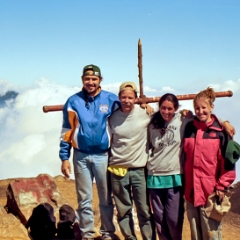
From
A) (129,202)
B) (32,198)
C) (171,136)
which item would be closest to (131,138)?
(171,136)

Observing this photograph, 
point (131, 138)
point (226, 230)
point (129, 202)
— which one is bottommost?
point (226, 230)

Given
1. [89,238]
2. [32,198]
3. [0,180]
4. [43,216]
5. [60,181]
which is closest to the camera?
[89,238]

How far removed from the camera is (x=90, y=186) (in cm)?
544

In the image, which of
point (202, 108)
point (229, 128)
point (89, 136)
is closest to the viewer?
point (202, 108)

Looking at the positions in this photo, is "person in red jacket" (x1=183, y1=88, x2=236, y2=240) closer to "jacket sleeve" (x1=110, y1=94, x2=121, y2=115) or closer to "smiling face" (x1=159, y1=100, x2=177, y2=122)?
"smiling face" (x1=159, y1=100, x2=177, y2=122)

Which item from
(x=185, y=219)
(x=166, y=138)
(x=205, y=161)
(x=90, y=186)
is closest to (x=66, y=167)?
(x=90, y=186)

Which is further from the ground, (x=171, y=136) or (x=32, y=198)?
(x=171, y=136)

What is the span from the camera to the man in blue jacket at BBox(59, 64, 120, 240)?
16.9 ft

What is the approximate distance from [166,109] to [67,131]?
1.37 metres

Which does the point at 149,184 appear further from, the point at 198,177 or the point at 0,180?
the point at 0,180

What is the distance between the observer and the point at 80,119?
516cm

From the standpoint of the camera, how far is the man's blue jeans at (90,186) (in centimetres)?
523

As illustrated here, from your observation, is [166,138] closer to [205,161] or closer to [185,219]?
[205,161]

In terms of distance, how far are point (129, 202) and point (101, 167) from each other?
1.97 ft
